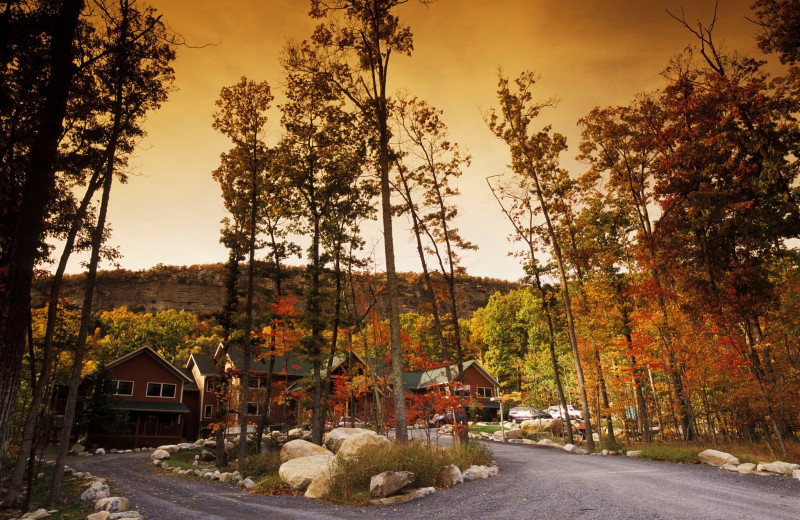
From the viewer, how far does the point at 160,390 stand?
126 ft

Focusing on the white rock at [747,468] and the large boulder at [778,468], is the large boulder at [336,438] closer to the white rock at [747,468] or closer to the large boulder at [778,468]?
the white rock at [747,468]

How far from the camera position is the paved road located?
7266 millimetres

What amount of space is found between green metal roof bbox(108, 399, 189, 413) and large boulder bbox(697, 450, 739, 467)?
39.0 m

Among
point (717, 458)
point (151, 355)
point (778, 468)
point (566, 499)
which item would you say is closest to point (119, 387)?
point (151, 355)

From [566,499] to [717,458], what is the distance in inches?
329

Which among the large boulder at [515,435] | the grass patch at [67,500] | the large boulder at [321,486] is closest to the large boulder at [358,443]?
the large boulder at [321,486]

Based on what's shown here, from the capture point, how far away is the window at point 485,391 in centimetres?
4856

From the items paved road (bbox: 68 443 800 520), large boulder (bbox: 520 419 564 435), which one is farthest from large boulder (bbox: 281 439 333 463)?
large boulder (bbox: 520 419 564 435)

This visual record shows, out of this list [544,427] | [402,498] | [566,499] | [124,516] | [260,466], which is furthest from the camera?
[544,427]

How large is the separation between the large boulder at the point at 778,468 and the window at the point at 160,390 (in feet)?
141

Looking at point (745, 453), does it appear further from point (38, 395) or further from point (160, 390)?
point (160, 390)

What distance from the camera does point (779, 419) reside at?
45.2 ft

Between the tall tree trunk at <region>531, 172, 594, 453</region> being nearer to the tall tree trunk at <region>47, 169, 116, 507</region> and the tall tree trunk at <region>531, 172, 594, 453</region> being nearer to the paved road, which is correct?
the paved road

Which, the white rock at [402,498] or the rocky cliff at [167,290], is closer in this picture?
the white rock at [402,498]
